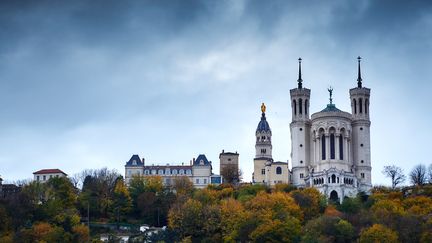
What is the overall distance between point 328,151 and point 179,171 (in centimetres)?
1950

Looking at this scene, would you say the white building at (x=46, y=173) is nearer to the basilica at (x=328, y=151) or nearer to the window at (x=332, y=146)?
the basilica at (x=328, y=151)

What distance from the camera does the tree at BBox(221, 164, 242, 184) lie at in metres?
108

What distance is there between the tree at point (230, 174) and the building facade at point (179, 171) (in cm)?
118

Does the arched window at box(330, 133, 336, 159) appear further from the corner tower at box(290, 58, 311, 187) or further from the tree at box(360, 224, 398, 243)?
the tree at box(360, 224, 398, 243)

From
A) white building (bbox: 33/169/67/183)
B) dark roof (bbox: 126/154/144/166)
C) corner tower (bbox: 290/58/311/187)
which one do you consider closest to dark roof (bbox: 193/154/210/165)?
dark roof (bbox: 126/154/144/166)

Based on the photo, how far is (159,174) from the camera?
366 feet

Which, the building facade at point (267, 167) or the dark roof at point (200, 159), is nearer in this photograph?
the building facade at point (267, 167)

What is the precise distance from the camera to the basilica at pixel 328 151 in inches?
3930

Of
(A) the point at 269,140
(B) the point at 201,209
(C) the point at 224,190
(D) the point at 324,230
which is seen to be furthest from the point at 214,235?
(A) the point at 269,140

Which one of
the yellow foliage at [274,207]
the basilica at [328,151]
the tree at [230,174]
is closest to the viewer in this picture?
the yellow foliage at [274,207]

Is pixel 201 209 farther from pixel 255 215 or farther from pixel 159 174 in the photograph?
pixel 159 174

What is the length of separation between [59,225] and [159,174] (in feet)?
99.5

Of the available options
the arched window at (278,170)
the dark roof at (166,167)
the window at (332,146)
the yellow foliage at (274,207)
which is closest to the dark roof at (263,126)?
the dark roof at (166,167)

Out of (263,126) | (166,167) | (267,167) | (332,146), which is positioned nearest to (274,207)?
(332,146)
